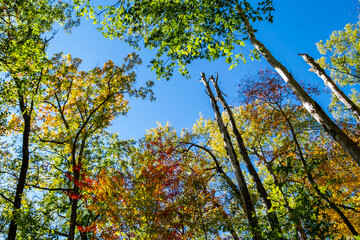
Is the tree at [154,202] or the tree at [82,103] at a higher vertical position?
the tree at [82,103]

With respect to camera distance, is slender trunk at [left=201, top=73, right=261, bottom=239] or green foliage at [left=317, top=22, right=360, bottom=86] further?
green foliage at [left=317, top=22, right=360, bottom=86]

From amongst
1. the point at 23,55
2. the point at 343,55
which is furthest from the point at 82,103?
the point at 343,55

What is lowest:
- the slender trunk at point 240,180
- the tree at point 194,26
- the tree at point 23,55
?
the slender trunk at point 240,180

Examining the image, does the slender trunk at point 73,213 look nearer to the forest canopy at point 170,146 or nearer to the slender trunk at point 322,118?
the forest canopy at point 170,146

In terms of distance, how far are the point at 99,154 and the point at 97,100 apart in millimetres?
3678

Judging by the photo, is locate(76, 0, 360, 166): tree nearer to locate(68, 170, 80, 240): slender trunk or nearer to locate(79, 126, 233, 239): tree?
locate(79, 126, 233, 239): tree

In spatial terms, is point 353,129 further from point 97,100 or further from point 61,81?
point 61,81

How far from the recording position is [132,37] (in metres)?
6.78

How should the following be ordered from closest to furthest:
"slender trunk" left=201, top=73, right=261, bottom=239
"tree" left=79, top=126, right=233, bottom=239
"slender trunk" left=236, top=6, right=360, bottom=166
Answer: "slender trunk" left=236, top=6, right=360, bottom=166, "slender trunk" left=201, top=73, right=261, bottom=239, "tree" left=79, top=126, right=233, bottom=239

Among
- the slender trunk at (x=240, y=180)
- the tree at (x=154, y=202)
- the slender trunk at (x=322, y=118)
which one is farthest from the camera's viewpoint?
the tree at (x=154, y=202)

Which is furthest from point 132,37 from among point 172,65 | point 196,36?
point 196,36

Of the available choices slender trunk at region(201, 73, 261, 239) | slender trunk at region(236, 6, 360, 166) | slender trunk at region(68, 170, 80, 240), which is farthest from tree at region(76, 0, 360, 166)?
slender trunk at region(68, 170, 80, 240)

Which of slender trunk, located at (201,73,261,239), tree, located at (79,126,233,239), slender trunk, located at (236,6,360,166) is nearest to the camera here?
slender trunk, located at (236,6,360,166)

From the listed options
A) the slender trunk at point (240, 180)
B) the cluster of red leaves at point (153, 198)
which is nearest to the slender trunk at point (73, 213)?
the cluster of red leaves at point (153, 198)
